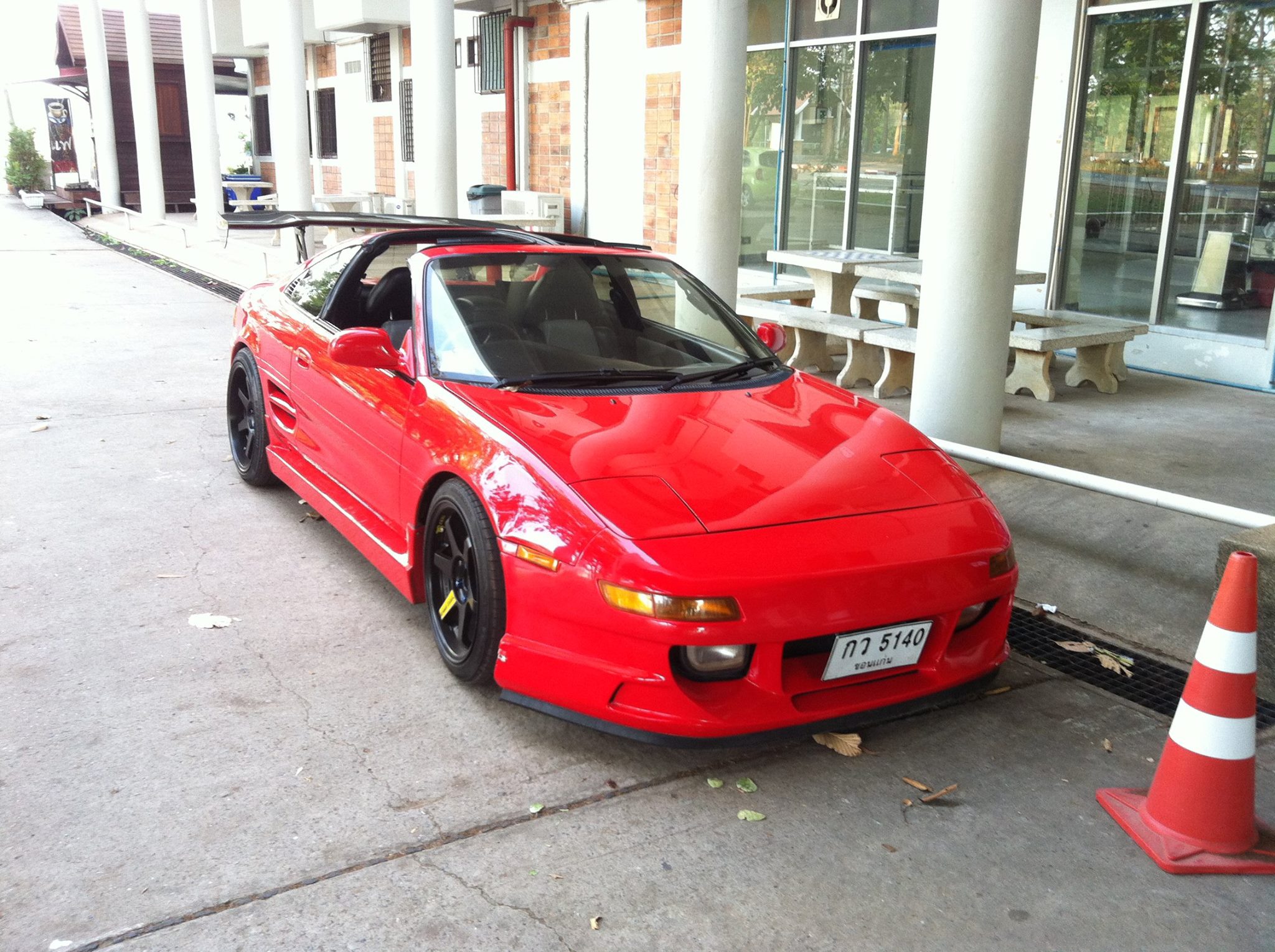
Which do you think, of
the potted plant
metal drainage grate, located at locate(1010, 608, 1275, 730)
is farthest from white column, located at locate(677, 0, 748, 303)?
the potted plant

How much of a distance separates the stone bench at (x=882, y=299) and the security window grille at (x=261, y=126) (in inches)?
906

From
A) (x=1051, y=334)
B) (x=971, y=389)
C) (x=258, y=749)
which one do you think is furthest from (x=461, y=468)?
(x=1051, y=334)

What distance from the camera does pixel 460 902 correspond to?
2.60 metres

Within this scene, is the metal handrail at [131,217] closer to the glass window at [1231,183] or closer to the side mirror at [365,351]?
the glass window at [1231,183]

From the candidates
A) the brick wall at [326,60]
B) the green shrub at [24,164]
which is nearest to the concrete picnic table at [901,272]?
the brick wall at [326,60]

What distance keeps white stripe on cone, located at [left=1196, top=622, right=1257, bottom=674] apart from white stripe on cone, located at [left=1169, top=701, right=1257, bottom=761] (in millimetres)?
125

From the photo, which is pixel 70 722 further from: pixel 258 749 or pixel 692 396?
pixel 692 396

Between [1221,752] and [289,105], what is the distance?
14.3 metres

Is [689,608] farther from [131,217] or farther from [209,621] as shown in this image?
[131,217]

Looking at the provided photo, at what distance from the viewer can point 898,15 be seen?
1095 centimetres

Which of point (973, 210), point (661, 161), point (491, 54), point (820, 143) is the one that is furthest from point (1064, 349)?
point (491, 54)

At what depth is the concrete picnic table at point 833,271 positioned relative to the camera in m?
9.01

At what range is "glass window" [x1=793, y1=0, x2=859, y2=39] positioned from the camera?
11.5 meters

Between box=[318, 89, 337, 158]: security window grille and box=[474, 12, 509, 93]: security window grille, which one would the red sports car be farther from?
box=[318, 89, 337, 158]: security window grille
